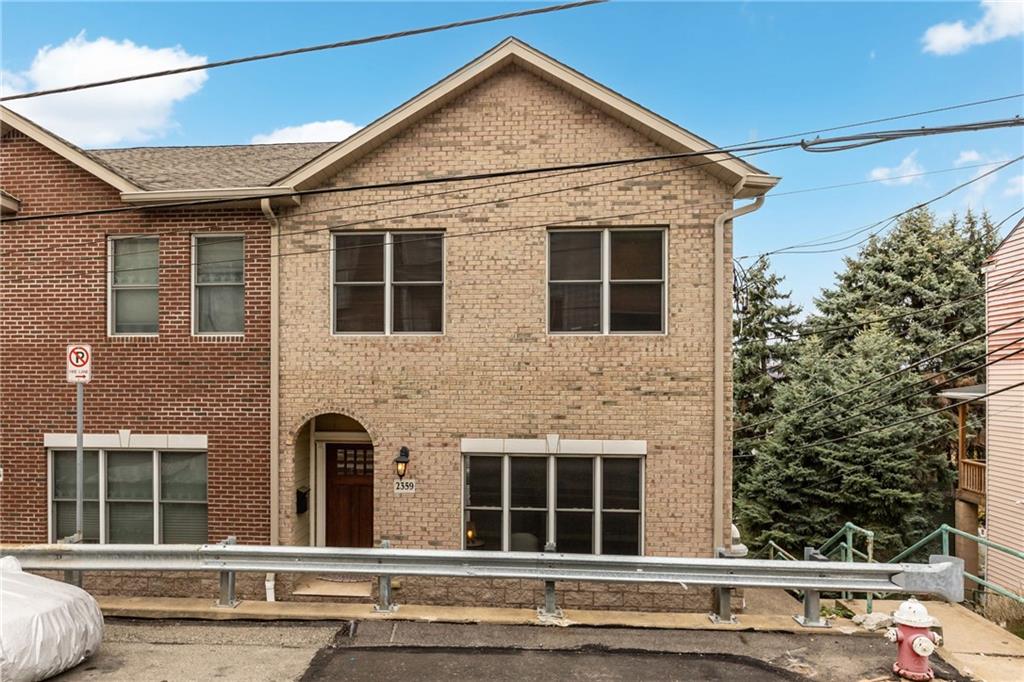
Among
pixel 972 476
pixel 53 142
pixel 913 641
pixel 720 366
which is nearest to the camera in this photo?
pixel 913 641

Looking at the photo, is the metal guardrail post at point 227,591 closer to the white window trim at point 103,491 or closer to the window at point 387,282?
the white window trim at point 103,491

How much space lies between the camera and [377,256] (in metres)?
9.79

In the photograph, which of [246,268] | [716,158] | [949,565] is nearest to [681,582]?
[949,565]

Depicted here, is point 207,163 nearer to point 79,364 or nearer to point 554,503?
point 79,364

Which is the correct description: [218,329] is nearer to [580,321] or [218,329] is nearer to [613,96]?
[580,321]

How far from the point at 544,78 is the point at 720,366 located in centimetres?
489

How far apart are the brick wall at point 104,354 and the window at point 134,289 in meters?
0.16

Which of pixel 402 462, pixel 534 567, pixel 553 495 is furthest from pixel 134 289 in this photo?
pixel 534 567

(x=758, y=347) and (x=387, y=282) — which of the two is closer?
(x=387, y=282)

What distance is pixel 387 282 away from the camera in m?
9.70

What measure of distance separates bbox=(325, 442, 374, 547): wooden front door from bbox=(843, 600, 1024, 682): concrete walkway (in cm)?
761

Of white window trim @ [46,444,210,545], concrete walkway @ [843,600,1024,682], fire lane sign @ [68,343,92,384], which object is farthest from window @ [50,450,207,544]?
concrete walkway @ [843,600,1024,682]

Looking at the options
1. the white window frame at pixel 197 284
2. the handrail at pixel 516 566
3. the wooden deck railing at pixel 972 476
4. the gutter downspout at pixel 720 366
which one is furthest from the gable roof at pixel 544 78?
the wooden deck railing at pixel 972 476

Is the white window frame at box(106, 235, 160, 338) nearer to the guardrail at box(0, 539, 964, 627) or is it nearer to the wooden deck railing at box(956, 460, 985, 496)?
the guardrail at box(0, 539, 964, 627)
